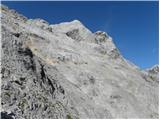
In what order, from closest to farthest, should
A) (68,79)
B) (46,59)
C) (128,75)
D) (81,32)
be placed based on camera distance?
(68,79), (46,59), (128,75), (81,32)

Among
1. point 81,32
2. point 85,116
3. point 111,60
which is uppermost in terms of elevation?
point 81,32

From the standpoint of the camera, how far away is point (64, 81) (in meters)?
36.4

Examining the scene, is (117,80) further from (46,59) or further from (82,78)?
(46,59)

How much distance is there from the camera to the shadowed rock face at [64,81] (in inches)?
938

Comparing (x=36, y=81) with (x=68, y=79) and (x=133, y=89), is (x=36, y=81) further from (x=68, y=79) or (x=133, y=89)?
(x=133, y=89)

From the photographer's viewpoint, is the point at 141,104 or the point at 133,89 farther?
the point at 133,89

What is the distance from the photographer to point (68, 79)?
3912cm

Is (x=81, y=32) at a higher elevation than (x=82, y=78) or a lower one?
higher

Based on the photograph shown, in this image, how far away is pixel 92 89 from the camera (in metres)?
39.8

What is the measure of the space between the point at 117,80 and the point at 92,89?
205 inches

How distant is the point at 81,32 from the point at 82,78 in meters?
26.6

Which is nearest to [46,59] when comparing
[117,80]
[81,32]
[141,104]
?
[117,80]

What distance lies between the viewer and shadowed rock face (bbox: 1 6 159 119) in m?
23.8

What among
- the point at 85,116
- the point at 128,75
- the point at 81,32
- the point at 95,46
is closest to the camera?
the point at 85,116
